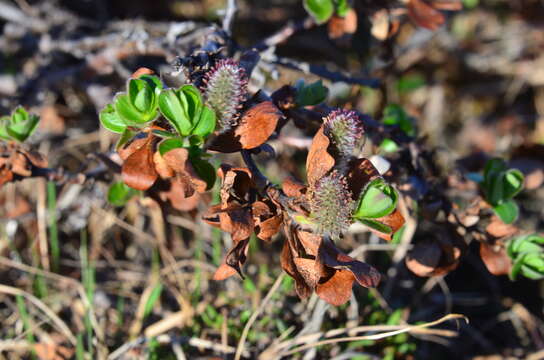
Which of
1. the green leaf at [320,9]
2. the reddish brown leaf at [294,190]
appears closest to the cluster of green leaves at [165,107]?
the reddish brown leaf at [294,190]

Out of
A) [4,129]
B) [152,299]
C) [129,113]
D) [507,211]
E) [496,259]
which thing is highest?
[129,113]

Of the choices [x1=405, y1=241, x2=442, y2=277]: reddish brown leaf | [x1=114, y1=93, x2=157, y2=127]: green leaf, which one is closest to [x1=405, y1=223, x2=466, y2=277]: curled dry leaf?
[x1=405, y1=241, x2=442, y2=277]: reddish brown leaf

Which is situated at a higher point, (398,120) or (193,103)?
(193,103)

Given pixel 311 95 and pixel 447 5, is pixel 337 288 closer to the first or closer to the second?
pixel 311 95

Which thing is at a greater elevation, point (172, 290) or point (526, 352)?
point (172, 290)

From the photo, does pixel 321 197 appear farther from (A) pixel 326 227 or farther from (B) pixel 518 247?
(B) pixel 518 247

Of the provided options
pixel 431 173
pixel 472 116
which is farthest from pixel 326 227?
pixel 472 116

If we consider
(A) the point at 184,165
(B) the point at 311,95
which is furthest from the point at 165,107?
(B) the point at 311,95
